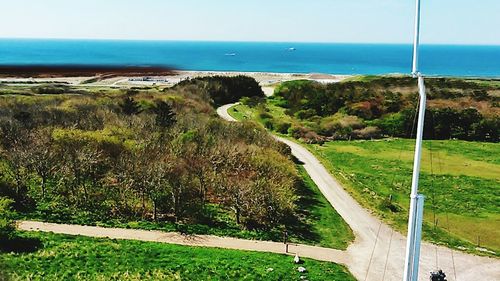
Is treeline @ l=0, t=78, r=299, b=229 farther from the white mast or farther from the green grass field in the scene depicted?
the white mast

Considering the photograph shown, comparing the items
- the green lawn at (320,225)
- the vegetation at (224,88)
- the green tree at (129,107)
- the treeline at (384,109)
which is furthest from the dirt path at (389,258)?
the vegetation at (224,88)

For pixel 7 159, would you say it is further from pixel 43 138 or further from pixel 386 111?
pixel 386 111

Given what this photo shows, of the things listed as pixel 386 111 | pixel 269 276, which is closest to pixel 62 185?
pixel 269 276

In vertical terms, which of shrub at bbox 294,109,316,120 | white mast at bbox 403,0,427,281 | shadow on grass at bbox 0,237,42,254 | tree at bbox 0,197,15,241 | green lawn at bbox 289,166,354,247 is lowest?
green lawn at bbox 289,166,354,247

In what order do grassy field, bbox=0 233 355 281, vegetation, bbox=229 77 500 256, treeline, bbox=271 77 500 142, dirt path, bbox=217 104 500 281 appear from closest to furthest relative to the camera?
grassy field, bbox=0 233 355 281, dirt path, bbox=217 104 500 281, vegetation, bbox=229 77 500 256, treeline, bbox=271 77 500 142

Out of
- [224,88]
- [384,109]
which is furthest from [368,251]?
[224,88]

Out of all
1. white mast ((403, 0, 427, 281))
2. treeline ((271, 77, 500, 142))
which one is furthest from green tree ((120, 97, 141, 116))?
white mast ((403, 0, 427, 281))

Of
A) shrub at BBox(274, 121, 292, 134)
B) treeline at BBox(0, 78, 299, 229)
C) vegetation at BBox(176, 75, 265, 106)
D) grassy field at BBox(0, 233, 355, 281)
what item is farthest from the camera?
vegetation at BBox(176, 75, 265, 106)

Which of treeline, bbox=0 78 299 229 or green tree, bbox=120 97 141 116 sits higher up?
green tree, bbox=120 97 141 116
